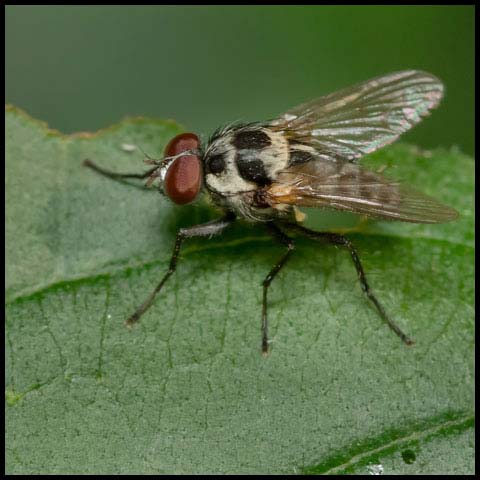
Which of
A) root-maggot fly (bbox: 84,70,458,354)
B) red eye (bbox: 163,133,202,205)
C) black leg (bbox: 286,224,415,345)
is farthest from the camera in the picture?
red eye (bbox: 163,133,202,205)

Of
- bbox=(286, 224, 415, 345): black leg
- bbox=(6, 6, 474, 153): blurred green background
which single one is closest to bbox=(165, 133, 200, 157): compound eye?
bbox=(286, 224, 415, 345): black leg

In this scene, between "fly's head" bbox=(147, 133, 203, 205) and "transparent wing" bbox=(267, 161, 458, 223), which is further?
"fly's head" bbox=(147, 133, 203, 205)

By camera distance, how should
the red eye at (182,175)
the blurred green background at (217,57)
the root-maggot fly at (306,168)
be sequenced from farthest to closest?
the blurred green background at (217,57) → the red eye at (182,175) → the root-maggot fly at (306,168)

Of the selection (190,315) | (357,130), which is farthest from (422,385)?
(357,130)

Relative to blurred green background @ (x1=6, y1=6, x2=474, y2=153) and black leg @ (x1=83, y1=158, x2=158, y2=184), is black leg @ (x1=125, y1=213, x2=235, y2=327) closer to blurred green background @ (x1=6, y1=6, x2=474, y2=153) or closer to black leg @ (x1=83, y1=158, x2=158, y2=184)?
black leg @ (x1=83, y1=158, x2=158, y2=184)

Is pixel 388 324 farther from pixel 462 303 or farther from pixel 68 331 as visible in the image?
A: pixel 68 331

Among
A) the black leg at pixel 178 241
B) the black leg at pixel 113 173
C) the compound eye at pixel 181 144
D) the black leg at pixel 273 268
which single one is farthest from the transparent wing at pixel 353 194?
the black leg at pixel 113 173

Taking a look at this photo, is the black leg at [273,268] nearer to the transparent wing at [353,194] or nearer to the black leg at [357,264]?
the black leg at [357,264]
